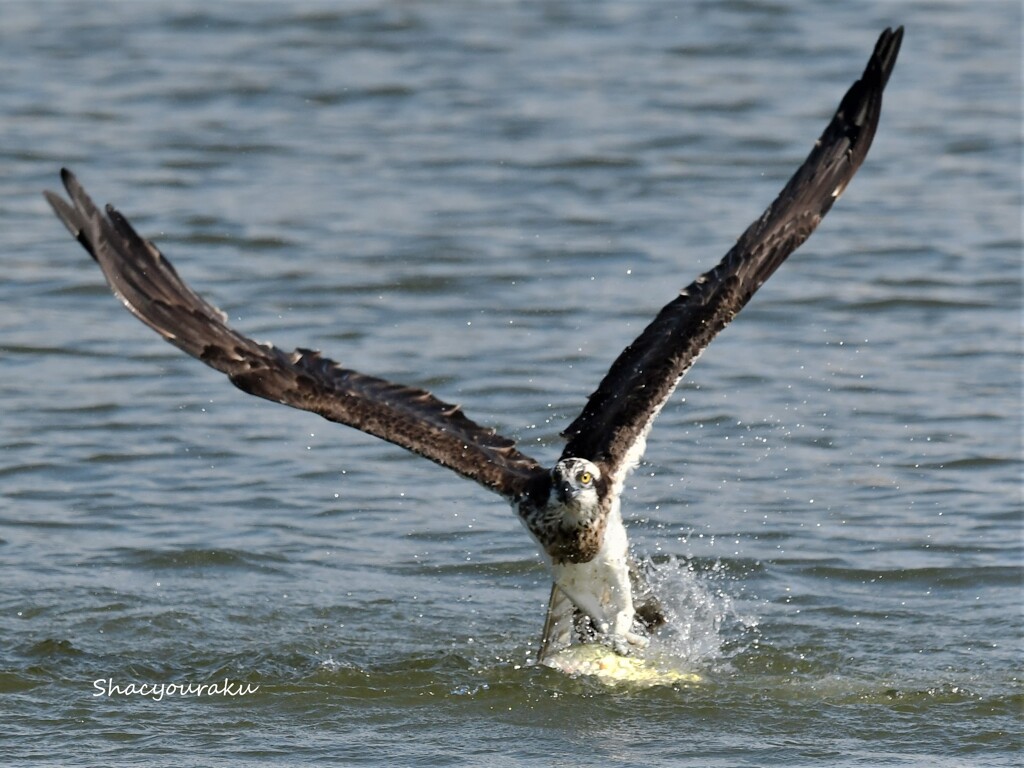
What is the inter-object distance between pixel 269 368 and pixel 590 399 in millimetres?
1633

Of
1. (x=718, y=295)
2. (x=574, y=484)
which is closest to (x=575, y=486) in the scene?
(x=574, y=484)

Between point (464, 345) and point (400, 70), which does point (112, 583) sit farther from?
point (400, 70)

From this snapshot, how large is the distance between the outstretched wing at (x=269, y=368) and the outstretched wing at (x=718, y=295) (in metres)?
0.43

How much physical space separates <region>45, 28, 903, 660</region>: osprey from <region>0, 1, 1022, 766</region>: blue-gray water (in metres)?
0.42

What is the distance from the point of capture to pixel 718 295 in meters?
8.43

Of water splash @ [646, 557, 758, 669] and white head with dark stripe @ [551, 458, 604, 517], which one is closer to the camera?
white head with dark stripe @ [551, 458, 604, 517]

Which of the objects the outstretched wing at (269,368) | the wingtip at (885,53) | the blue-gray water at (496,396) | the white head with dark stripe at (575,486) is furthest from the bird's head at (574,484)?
the wingtip at (885,53)

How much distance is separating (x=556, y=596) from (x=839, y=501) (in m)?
2.37

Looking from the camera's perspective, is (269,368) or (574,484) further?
(574,484)

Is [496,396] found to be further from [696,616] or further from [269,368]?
[269,368]

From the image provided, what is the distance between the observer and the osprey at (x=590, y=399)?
25.7ft

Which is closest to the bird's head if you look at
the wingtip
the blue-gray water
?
the blue-gray water

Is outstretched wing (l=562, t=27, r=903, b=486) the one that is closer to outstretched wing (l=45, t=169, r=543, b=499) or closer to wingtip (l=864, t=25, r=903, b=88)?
wingtip (l=864, t=25, r=903, b=88)

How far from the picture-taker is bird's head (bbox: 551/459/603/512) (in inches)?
319
